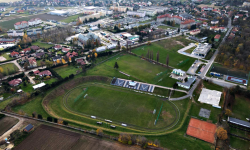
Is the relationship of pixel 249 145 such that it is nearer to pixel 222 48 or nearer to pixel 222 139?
pixel 222 139

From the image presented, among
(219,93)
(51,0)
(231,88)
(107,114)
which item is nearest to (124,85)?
(107,114)

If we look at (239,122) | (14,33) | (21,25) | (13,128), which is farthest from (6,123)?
(21,25)

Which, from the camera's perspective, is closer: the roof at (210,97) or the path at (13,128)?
the path at (13,128)

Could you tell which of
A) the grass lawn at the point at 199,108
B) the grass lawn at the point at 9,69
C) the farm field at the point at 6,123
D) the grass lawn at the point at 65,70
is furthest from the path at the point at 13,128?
the grass lawn at the point at 199,108

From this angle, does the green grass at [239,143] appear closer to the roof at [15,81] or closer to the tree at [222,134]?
the tree at [222,134]

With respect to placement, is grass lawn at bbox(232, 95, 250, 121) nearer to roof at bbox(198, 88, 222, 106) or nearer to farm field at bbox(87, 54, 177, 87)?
roof at bbox(198, 88, 222, 106)

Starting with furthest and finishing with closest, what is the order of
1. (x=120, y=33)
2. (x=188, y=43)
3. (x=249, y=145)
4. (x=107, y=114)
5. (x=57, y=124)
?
(x=120, y=33) → (x=188, y=43) → (x=107, y=114) → (x=57, y=124) → (x=249, y=145)
